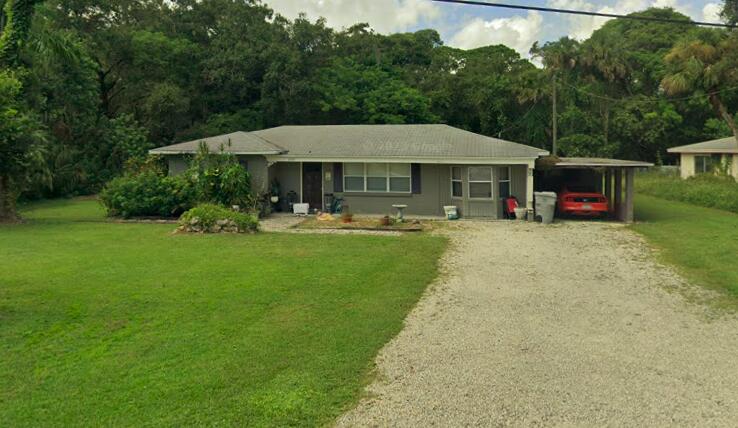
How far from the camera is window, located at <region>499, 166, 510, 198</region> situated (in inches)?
842

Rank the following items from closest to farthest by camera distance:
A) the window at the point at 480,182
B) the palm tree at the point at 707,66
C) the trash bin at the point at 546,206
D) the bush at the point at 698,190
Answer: the trash bin at the point at 546,206 < the window at the point at 480,182 < the bush at the point at 698,190 < the palm tree at the point at 707,66

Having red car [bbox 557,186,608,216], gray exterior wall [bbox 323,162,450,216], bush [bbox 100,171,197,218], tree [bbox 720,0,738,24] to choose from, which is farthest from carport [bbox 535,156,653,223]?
tree [bbox 720,0,738,24]

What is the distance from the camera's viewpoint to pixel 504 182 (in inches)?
846

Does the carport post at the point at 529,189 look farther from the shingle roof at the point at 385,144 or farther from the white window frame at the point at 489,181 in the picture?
the white window frame at the point at 489,181

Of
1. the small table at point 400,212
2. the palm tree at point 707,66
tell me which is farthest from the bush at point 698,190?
the small table at point 400,212

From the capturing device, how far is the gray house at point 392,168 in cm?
2112

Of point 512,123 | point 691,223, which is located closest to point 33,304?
point 691,223

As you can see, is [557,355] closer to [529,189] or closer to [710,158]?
[529,189]

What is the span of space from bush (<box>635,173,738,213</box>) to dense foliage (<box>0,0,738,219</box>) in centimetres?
419

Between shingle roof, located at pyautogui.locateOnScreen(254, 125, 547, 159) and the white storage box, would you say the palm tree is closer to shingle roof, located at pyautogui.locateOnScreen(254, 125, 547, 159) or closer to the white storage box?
shingle roof, located at pyautogui.locateOnScreen(254, 125, 547, 159)

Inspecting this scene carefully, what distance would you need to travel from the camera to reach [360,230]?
1862 centimetres

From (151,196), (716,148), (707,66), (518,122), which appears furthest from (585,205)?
(518,122)

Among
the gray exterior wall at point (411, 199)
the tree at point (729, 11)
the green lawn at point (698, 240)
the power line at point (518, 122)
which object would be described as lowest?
the green lawn at point (698, 240)

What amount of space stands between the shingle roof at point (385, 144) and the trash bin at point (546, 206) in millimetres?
1489
